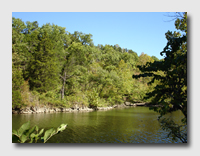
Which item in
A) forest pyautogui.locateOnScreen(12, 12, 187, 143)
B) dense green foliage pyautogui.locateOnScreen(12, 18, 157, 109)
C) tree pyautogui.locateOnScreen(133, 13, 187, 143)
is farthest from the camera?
dense green foliage pyautogui.locateOnScreen(12, 18, 157, 109)

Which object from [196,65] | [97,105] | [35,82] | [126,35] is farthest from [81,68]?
[196,65]

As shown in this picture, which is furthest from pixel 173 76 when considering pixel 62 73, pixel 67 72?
pixel 62 73

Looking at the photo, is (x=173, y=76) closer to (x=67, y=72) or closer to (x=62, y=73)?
(x=67, y=72)

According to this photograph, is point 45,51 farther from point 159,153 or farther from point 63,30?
point 159,153

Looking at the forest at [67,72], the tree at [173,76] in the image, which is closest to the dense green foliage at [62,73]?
the forest at [67,72]

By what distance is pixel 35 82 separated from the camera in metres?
18.2

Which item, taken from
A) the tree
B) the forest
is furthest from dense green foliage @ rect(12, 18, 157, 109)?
the tree

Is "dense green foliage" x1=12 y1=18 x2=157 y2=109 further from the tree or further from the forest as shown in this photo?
the tree

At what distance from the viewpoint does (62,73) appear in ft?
72.2

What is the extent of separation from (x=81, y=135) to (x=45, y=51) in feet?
41.6

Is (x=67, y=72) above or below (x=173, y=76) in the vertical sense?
above

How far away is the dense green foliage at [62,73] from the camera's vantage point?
57.8 ft

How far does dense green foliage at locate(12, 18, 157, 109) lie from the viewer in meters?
17.6

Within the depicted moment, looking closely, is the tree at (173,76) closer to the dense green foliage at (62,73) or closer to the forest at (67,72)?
the forest at (67,72)
